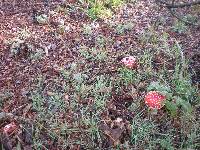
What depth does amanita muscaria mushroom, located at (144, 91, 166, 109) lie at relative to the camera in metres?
4.62

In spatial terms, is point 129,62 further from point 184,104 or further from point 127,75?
point 184,104

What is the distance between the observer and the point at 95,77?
17.5 feet

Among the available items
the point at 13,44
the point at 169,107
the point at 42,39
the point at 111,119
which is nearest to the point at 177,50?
the point at 169,107

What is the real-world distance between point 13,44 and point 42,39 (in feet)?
1.71

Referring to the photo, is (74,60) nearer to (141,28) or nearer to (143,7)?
(141,28)

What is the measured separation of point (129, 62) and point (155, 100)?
965 millimetres

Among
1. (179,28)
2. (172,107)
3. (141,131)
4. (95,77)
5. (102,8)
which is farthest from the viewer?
(102,8)

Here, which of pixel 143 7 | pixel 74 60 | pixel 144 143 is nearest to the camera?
pixel 144 143

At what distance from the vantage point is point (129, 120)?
4.69 m

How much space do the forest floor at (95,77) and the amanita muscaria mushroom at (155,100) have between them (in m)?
0.09

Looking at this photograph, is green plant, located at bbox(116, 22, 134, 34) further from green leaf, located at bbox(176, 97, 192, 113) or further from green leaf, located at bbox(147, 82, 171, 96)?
green leaf, located at bbox(176, 97, 192, 113)

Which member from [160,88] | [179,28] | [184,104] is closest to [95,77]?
[160,88]

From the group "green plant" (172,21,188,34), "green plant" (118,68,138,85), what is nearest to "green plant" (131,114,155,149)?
"green plant" (118,68,138,85)

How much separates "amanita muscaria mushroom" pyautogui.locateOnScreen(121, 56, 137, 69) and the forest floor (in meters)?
0.08
